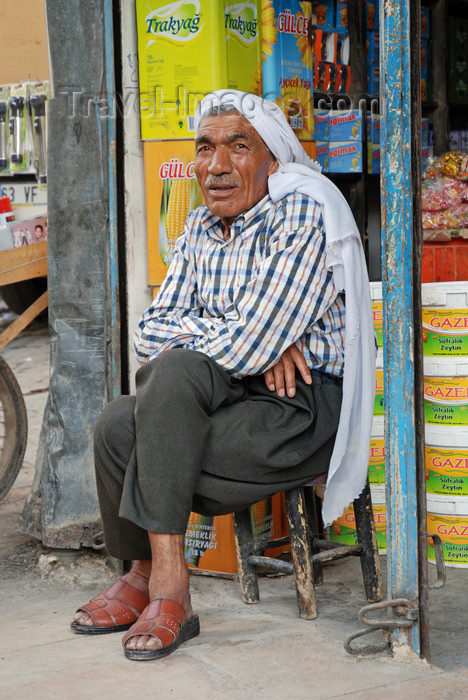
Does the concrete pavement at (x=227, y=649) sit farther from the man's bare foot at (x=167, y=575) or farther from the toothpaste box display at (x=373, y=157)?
the toothpaste box display at (x=373, y=157)

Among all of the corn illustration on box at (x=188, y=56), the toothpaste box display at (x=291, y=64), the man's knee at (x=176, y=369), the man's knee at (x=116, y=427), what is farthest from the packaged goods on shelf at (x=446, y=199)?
the man's knee at (x=116, y=427)

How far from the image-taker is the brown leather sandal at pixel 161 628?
7.89 ft

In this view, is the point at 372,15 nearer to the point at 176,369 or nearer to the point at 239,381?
the point at 239,381

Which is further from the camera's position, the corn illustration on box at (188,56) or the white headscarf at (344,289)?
the corn illustration on box at (188,56)

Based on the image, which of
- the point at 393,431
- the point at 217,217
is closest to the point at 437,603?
the point at 393,431

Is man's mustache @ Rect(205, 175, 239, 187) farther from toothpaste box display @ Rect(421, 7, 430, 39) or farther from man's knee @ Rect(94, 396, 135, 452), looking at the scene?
toothpaste box display @ Rect(421, 7, 430, 39)

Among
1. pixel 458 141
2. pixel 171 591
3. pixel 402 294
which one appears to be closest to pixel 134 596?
pixel 171 591

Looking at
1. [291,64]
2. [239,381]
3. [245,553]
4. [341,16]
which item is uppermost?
[341,16]

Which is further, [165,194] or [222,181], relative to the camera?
[165,194]

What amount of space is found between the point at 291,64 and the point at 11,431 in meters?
1.88

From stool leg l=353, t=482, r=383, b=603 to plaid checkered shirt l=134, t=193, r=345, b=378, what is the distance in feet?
1.45

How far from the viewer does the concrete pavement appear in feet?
7.31

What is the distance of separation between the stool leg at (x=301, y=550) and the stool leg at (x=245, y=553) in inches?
8.4

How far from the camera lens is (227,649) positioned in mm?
2471
